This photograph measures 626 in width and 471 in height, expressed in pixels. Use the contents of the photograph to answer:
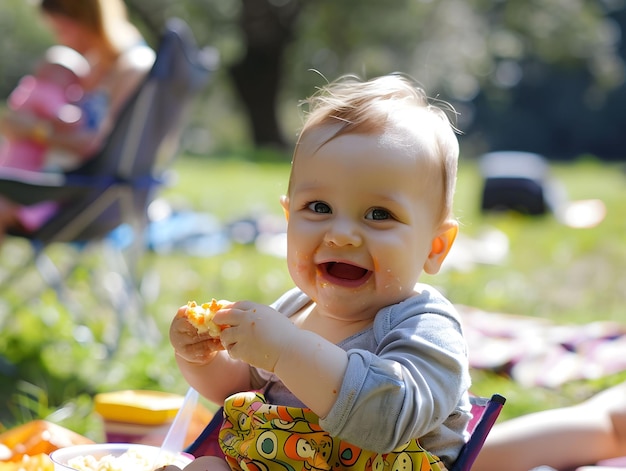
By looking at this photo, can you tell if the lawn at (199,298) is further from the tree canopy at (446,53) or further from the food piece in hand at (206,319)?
the tree canopy at (446,53)

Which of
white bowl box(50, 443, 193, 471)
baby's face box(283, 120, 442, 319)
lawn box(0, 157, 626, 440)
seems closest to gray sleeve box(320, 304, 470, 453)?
baby's face box(283, 120, 442, 319)

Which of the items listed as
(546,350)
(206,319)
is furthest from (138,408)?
(546,350)

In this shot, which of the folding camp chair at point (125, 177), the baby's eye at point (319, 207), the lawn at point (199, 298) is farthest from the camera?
the folding camp chair at point (125, 177)

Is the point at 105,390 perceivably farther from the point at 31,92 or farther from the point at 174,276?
the point at 174,276

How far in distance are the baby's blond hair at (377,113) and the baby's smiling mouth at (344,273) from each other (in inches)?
7.7

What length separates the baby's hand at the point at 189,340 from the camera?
1.66 metres

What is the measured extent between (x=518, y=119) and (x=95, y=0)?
16883 mm

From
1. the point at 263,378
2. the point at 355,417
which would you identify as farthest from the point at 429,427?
the point at 263,378

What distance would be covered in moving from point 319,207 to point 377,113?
0.20 metres

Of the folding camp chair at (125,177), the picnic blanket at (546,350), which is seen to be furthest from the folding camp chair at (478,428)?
the folding camp chair at (125,177)

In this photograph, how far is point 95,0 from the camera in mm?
4391

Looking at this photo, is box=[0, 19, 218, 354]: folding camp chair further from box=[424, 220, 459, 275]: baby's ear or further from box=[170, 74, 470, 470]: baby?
box=[424, 220, 459, 275]: baby's ear

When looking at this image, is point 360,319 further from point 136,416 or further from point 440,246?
point 136,416

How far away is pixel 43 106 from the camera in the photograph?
4.17 m
